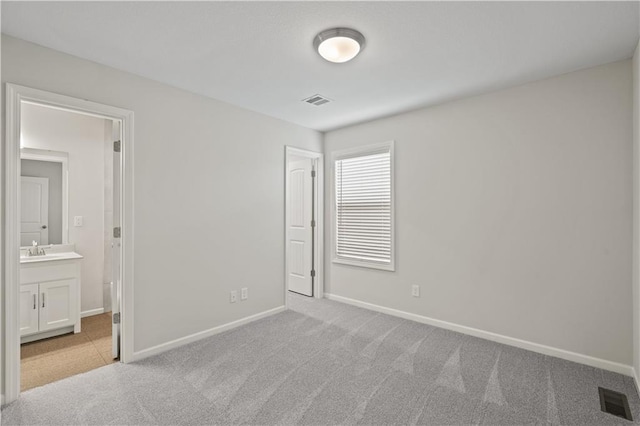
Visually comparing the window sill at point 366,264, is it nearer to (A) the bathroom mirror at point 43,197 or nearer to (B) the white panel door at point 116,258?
(B) the white panel door at point 116,258

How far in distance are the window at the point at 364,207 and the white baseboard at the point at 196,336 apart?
4.27 feet

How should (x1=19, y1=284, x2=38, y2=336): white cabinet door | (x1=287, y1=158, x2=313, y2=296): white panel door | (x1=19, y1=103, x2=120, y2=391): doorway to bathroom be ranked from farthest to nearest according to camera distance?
1. (x1=287, y1=158, x2=313, y2=296): white panel door
2. (x1=19, y1=284, x2=38, y2=336): white cabinet door
3. (x1=19, y1=103, x2=120, y2=391): doorway to bathroom

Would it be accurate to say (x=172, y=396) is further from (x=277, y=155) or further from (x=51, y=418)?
(x=277, y=155)

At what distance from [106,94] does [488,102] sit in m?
3.54

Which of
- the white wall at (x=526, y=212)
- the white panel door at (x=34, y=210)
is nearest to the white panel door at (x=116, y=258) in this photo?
the white panel door at (x=34, y=210)

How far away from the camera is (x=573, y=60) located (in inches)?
97.4

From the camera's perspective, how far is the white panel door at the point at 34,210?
3467mm

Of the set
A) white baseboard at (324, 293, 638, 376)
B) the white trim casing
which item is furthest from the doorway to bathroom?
white baseboard at (324, 293, 638, 376)

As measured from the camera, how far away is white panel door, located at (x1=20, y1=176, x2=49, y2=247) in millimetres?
A: 3467

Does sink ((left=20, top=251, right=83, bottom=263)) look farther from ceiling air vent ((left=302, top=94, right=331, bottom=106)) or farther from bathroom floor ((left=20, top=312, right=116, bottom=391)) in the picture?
ceiling air vent ((left=302, top=94, right=331, bottom=106))

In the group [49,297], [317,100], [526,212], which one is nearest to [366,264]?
[526,212]

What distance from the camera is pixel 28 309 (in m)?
3.07

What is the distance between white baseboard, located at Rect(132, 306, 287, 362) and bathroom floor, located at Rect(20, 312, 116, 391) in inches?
10.5

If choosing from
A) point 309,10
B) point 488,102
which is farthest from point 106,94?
point 488,102
